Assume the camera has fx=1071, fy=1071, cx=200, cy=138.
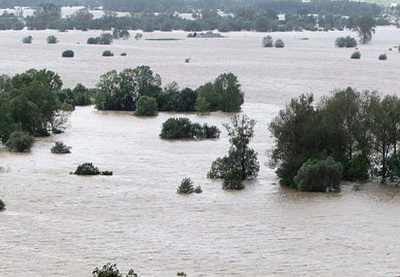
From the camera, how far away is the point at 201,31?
478 feet

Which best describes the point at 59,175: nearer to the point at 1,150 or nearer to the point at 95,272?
the point at 1,150

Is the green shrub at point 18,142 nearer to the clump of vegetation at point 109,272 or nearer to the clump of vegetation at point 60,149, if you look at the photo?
the clump of vegetation at point 60,149

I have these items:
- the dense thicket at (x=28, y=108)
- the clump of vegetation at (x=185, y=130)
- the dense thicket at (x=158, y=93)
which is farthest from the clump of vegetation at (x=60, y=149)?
the dense thicket at (x=158, y=93)

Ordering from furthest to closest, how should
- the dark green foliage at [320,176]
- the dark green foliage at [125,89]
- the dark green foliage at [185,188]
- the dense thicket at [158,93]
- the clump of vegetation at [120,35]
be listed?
the clump of vegetation at [120,35] → the dark green foliage at [125,89] → the dense thicket at [158,93] → the dark green foliage at [320,176] → the dark green foliage at [185,188]

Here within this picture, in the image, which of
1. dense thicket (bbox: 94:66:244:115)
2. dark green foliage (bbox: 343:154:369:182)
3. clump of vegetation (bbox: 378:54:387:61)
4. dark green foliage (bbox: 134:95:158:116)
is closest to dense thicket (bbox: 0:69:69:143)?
dark green foliage (bbox: 134:95:158:116)

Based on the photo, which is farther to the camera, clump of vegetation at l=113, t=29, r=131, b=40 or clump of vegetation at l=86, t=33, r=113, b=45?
clump of vegetation at l=113, t=29, r=131, b=40

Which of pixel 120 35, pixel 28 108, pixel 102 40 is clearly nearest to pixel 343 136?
pixel 28 108

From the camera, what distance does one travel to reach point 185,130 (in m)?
46.2

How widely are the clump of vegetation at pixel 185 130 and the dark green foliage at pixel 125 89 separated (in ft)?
35.7

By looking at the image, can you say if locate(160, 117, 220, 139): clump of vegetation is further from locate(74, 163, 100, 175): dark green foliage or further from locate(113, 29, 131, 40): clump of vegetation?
locate(113, 29, 131, 40): clump of vegetation

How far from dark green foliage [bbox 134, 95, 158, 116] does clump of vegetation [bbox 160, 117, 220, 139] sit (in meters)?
8.26

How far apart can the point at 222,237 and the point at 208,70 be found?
53.3 m

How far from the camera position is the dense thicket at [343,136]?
3659 centimetres

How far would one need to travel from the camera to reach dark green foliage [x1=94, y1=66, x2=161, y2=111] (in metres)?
56.7
